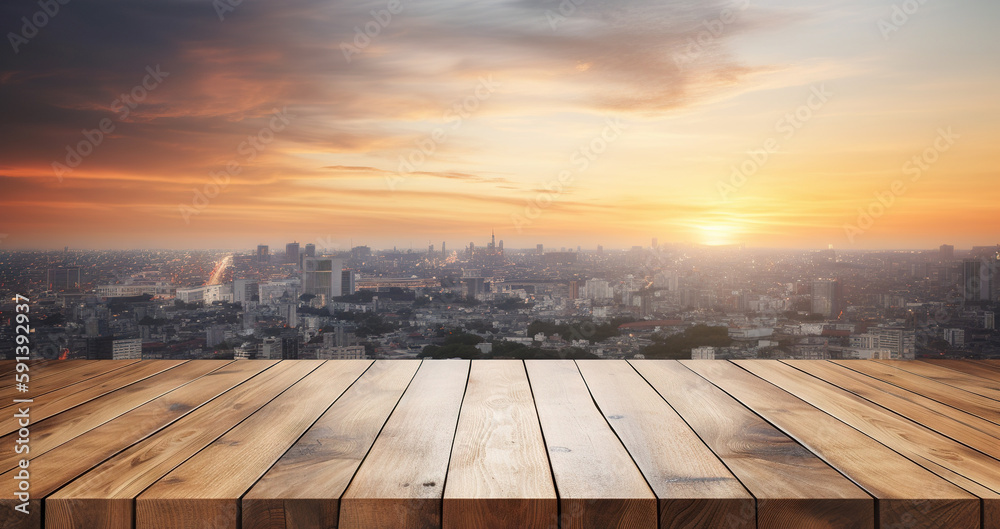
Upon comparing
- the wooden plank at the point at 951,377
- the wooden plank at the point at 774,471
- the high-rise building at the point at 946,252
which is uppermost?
the high-rise building at the point at 946,252

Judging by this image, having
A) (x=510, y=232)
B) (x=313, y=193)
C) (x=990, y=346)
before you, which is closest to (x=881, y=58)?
(x=990, y=346)

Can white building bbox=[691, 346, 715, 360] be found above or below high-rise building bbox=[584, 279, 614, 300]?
below

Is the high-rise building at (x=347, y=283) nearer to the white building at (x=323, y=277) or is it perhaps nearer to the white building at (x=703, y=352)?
the white building at (x=323, y=277)

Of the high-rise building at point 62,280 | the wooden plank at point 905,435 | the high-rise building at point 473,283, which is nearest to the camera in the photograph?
the wooden plank at point 905,435

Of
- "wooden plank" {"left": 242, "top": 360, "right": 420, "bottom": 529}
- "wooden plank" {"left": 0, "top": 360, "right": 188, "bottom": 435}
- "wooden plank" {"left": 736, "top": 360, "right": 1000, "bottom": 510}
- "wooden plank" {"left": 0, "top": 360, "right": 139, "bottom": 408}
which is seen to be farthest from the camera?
"wooden plank" {"left": 0, "top": 360, "right": 139, "bottom": 408}

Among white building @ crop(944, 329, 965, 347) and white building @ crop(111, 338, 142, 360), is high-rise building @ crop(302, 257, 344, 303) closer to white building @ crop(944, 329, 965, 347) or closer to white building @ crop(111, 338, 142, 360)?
white building @ crop(111, 338, 142, 360)

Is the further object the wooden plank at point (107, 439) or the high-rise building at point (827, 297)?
the high-rise building at point (827, 297)

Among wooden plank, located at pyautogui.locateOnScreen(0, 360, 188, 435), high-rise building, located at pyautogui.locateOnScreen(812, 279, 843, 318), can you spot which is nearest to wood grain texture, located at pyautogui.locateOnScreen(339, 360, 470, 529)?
wooden plank, located at pyautogui.locateOnScreen(0, 360, 188, 435)

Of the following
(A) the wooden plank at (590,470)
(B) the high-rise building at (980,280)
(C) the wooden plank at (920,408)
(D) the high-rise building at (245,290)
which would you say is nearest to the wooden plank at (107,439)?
(A) the wooden plank at (590,470)
